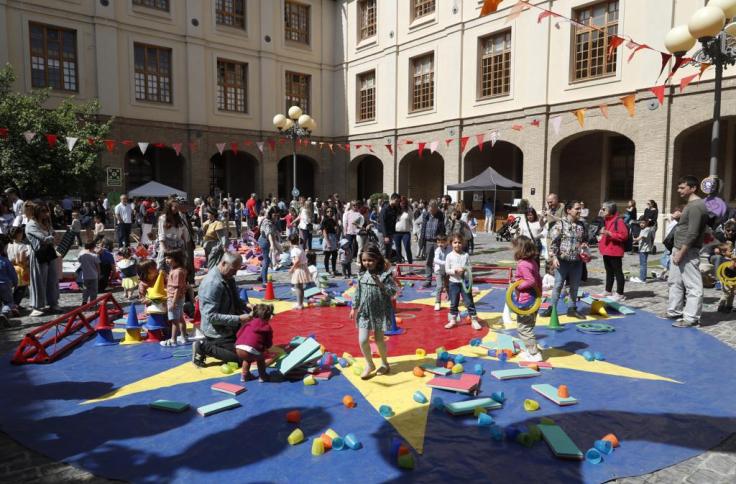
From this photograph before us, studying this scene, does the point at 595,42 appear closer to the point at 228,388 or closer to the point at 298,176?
the point at 298,176

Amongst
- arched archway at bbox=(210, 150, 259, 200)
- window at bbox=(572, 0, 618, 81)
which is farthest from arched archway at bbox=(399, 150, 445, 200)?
window at bbox=(572, 0, 618, 81)

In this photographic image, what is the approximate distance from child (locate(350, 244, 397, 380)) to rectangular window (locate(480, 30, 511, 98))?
17983mm

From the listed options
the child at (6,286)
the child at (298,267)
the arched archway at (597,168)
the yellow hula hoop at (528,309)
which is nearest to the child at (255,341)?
the yellow hula hoop at (528,309)

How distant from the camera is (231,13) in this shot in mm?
25484

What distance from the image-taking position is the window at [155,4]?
22703mm

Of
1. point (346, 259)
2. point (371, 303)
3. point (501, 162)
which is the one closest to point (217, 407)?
point (371, 303)

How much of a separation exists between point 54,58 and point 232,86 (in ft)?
25.7

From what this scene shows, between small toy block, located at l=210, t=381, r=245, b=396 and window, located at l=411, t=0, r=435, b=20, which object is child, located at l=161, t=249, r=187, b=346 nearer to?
small toy block, located at l=210, t=381, r=245, b=396

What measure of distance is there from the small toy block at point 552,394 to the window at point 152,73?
23.2m

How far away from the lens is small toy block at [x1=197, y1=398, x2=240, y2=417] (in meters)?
4.37

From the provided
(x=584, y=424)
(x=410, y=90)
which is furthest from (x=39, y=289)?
(x=410, y=90)

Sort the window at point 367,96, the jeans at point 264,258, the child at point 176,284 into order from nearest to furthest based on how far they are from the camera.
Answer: the child at point 176,284, the jeans at point 264,258, the window at point 367,96

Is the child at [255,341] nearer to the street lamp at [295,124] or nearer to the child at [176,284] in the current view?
the child at [176,284]

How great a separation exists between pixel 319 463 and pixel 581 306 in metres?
6.11
